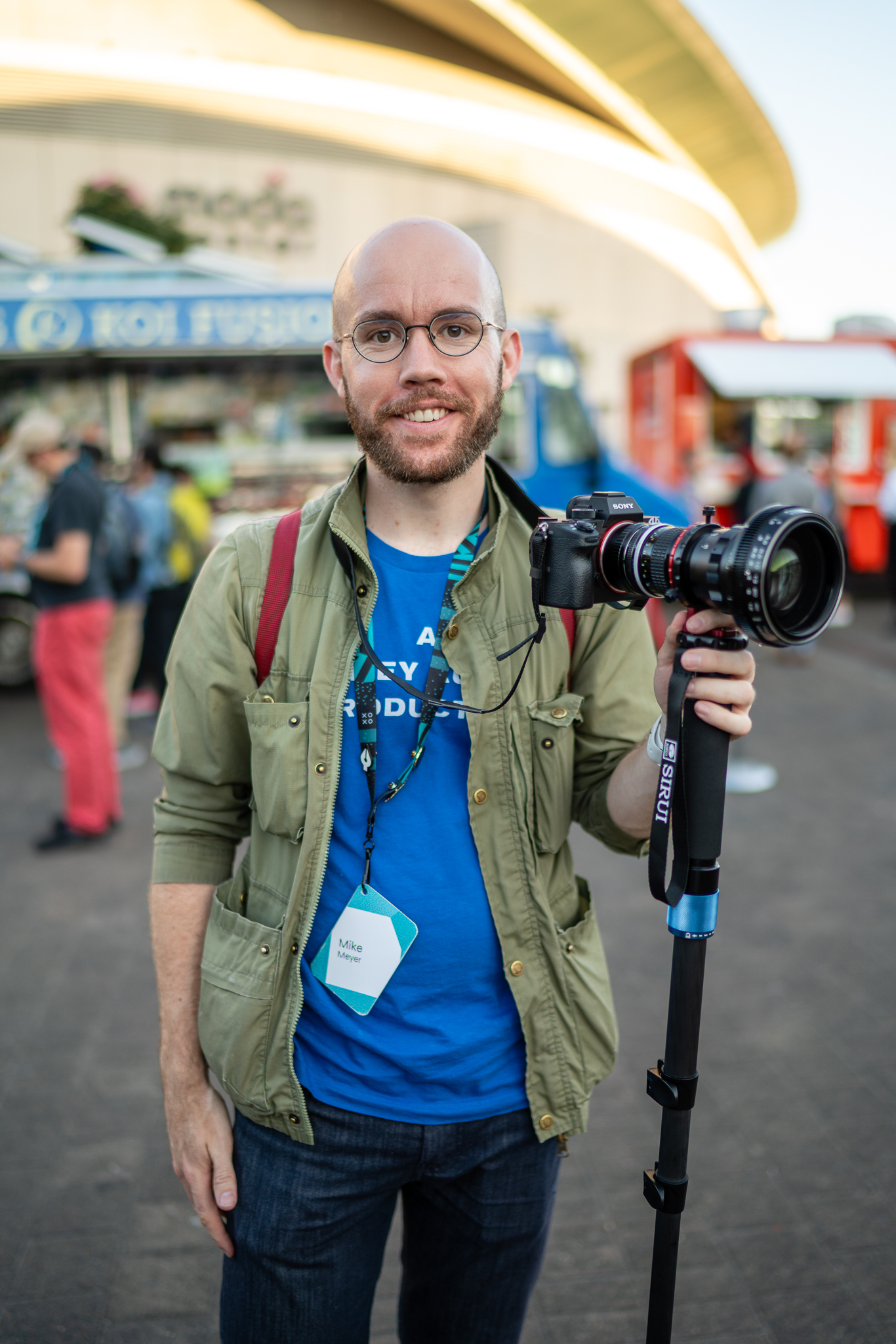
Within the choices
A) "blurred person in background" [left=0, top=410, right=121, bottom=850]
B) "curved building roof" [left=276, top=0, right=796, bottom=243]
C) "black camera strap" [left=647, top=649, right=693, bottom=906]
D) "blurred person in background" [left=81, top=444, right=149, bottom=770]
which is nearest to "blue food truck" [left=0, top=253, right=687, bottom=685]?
"blurred person in background" [left=81, top=444, right=149, bottom=770]

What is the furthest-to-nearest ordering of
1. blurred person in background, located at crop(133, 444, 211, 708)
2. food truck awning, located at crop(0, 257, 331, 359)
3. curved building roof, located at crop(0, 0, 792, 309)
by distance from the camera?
curved building roof, located at crop(0, 0, 792, 309)
food truck awning, located at crop(0, 257, 331, 359)
blurred person in background, located at crop(133, 444, 211, 708)

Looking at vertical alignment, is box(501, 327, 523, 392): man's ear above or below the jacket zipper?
above

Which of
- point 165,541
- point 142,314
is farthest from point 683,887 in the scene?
point 142,314

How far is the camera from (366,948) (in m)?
1.47

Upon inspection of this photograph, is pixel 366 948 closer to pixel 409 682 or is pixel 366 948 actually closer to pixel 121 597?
pixel 409 682

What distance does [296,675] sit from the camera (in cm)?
150

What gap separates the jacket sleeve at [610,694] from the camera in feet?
5.18

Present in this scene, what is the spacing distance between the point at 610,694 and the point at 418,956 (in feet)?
1.58

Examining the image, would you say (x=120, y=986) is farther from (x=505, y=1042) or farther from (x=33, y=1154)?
(x=505, y=1042)

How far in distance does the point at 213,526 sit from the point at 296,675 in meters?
7.17

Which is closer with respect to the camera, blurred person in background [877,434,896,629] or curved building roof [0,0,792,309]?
blurred person in background [877,434,896,629]

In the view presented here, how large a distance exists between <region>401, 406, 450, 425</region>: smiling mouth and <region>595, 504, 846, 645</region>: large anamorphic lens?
345mm

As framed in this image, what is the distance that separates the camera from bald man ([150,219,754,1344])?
4.77 feet

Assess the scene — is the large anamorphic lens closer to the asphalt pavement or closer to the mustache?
the mustache
